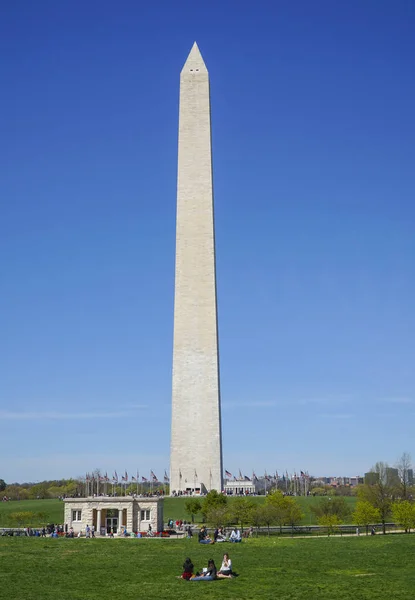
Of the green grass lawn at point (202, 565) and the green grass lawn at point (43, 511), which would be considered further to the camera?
the green grass lawn at point (43, 511)

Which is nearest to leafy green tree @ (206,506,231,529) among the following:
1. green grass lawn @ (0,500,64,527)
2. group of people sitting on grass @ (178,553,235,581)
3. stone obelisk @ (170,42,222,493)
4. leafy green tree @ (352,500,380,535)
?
leafy green tree @ (352,500,380,535)

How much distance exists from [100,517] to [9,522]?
16355 mm

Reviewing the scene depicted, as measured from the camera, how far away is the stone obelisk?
219 ft

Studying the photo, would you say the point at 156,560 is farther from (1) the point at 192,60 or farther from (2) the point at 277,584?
(1) the point at 192,60

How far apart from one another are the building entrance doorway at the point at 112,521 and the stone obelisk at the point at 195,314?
20.9 meters

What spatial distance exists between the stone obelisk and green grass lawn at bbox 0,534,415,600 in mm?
27292

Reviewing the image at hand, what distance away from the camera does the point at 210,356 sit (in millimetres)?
67812

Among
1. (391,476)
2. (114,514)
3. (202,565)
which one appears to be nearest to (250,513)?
(114,514)

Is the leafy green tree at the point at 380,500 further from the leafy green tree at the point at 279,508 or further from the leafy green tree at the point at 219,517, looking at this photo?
the leafy green tree at the point at 219,517

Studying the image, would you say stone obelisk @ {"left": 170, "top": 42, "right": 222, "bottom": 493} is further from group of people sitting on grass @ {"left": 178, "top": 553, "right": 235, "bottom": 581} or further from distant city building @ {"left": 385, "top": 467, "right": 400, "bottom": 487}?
group of people sitting on grass @ {"left": 178, "top": 553, "right": 235, "bottom": 581}

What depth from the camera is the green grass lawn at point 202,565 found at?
22.2 meters

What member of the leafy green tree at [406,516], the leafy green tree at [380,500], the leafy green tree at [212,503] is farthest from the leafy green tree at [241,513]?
the leafy green tree at [406,516]

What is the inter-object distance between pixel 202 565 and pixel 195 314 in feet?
134

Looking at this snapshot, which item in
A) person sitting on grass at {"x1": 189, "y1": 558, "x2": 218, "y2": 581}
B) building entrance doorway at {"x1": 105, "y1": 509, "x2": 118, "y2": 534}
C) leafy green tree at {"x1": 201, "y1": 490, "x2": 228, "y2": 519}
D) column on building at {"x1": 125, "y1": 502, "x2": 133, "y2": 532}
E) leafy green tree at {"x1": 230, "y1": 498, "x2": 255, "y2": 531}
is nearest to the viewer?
person sitting on grass at {"x1": 189, "y1": 558, "x2": 218, "y2": 581}
